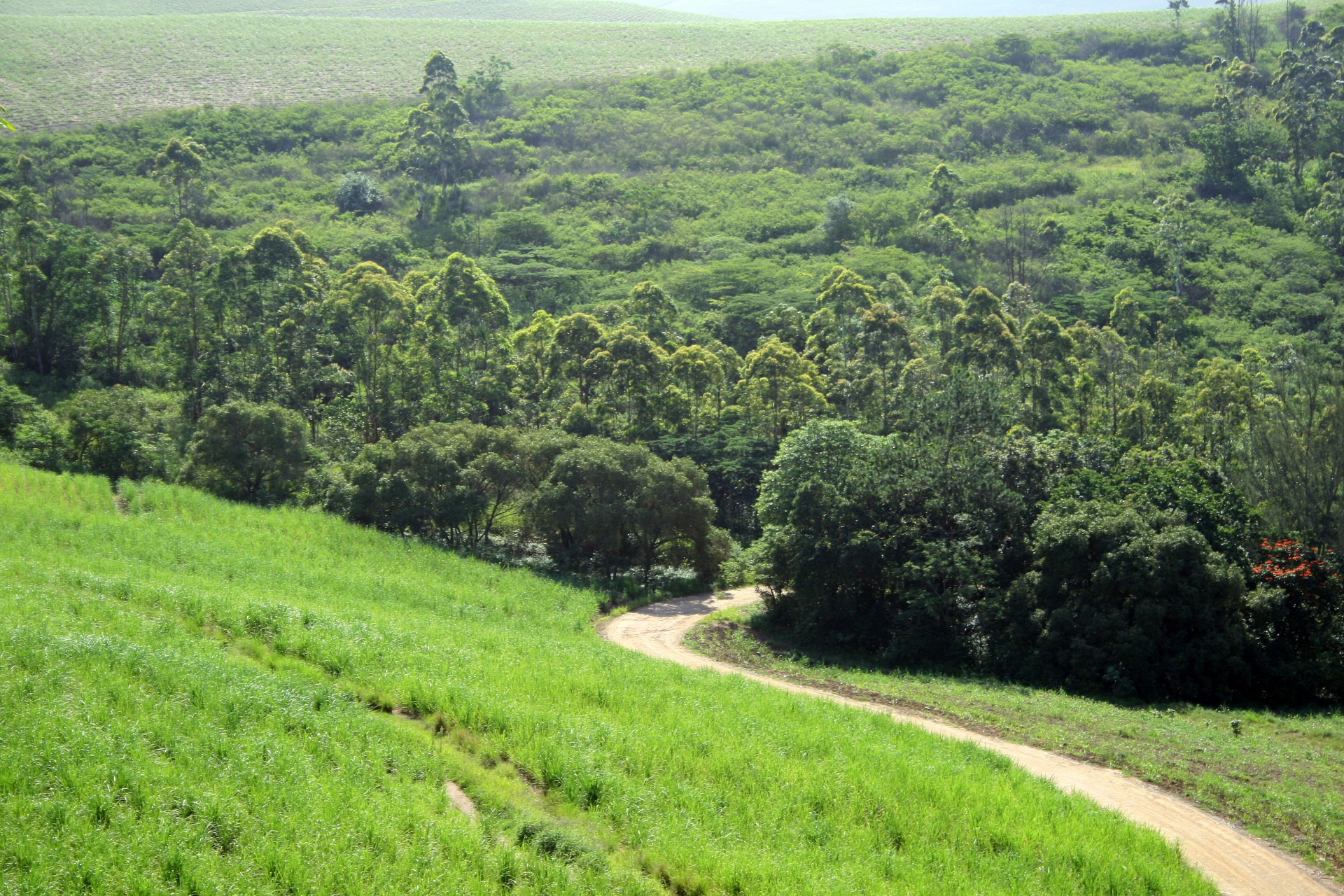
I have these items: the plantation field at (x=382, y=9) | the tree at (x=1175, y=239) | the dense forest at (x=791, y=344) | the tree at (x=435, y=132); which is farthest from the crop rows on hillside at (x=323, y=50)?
the tree at (x=1175, y=239)

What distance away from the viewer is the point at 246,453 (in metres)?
36.3

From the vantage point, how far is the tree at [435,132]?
264 feet

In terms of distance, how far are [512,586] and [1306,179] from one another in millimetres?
88986

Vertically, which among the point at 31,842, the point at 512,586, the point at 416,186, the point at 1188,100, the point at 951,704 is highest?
the point at 1188,100

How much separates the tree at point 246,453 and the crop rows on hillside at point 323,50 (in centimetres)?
7920

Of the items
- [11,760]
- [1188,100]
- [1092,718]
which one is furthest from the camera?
[1188,100]

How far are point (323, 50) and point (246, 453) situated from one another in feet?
376

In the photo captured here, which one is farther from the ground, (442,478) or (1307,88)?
(1307,88)

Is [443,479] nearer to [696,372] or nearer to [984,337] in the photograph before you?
[696,372]

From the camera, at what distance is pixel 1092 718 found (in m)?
18.5

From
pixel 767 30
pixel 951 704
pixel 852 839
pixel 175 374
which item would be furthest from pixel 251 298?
pixel 767 30

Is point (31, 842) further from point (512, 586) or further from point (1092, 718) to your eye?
point (512, 586)

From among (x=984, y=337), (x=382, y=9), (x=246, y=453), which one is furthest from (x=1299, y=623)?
(x=382, y=9)

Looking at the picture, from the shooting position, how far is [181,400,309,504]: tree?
36.0 m
